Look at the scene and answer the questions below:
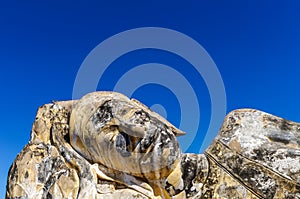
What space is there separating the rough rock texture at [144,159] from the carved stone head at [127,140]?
0.02 meters

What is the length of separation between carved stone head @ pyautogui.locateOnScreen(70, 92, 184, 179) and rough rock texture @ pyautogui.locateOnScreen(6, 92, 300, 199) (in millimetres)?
15

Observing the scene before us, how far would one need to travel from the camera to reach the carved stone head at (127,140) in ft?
20.5

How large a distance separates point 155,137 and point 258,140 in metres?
1.65

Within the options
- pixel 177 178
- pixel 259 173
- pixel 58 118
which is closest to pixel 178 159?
pixel 177 178

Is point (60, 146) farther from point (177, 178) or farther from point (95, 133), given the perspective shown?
point (177, 178)

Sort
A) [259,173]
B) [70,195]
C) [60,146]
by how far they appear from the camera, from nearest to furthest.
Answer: [259,173], [70,195], [60,146]

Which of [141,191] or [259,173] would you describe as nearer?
[259,173]

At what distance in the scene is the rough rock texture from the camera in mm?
6176

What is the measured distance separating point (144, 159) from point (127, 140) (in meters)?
0.40

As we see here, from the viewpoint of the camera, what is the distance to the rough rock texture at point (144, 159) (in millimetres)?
6176

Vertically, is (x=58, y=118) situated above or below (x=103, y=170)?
above

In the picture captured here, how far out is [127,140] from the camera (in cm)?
631

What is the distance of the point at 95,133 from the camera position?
646 centimetres

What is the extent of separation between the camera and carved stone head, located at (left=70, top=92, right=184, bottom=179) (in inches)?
246
